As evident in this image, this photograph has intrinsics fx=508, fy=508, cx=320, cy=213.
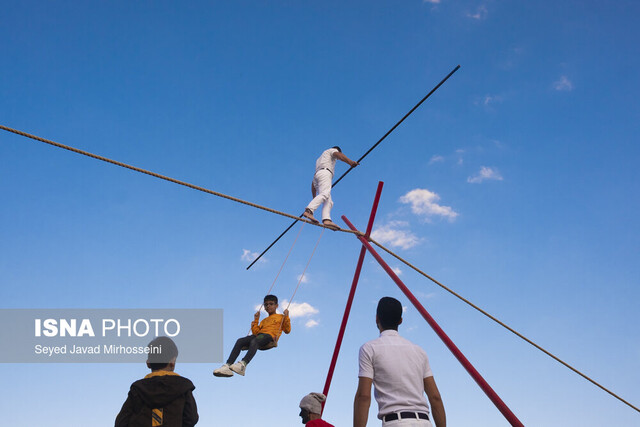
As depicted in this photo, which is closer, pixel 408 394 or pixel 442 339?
pixel 408 394

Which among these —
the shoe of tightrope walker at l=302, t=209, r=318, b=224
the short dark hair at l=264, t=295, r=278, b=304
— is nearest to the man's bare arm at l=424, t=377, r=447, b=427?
the short dark hair at l=264, t=295, r=278, b=304

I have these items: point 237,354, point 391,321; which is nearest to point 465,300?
point 237,354

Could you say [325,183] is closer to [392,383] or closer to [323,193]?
[323,193]

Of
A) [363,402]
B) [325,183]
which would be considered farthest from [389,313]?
[325,183]

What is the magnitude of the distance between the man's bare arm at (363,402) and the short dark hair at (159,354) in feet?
4.92

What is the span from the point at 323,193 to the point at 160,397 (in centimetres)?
543

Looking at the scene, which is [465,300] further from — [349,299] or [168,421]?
[168,421]

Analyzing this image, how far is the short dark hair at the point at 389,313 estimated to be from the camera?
3.59 meters

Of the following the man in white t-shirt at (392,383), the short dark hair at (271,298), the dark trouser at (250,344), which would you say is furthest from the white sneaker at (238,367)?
the man in white t-shirt at (392,383)

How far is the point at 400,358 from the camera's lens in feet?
11.2

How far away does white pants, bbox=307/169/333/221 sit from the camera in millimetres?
8547

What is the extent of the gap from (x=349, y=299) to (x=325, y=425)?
349cm

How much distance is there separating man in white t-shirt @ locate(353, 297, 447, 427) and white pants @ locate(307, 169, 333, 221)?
16.6 feet

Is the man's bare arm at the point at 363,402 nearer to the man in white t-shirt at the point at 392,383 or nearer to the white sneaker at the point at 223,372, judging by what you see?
the man in white t-shirt at the point at 392,383
